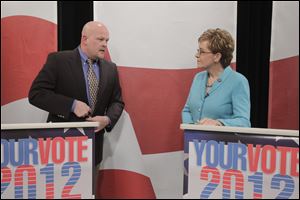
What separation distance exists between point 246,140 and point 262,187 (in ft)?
Answer: 0.61

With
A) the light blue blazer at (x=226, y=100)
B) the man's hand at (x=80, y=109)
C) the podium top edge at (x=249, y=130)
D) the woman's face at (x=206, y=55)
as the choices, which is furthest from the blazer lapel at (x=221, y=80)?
the man's hand at (x=80, y=109)

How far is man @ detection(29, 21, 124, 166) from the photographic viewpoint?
7.63 ft

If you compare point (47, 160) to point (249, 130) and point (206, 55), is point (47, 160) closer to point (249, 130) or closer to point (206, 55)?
point (249, 130)

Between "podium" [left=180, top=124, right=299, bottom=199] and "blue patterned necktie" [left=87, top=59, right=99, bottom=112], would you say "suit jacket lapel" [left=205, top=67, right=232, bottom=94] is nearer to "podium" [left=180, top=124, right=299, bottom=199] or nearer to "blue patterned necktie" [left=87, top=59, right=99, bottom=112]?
"podium" [left=180, top=124, right=299, bottom=199]

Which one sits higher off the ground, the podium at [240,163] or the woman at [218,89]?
the woman at [218,89]

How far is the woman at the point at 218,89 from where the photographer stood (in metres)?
2.07

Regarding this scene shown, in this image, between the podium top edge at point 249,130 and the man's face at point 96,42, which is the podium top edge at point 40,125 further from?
the man's face at point 96,42

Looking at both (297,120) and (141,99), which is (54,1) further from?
(297,120)

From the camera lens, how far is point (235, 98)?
2.08 meters

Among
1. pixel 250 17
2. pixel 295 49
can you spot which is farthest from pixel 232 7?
pixel 295 49

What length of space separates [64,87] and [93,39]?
0.35 meters

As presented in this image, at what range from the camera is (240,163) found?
1468 mm

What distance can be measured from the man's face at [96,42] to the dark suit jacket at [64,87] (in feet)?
0.30

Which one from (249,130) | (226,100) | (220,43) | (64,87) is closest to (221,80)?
(226,100)
